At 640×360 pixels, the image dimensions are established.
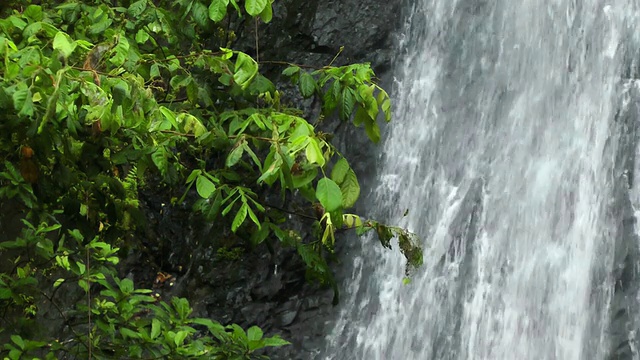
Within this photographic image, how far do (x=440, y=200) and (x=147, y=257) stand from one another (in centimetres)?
323

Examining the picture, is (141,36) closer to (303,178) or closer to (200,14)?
(200,14)

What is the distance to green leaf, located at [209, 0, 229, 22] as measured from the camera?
3.83 m

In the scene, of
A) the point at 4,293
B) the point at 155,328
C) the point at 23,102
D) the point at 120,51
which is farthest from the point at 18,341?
the point at 120,51

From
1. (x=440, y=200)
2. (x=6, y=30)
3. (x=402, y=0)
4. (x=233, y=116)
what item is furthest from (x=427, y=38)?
(x=6, y=30)

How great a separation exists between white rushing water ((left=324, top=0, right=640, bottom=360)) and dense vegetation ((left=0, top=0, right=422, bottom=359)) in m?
4.60

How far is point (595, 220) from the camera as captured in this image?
27.4 feet

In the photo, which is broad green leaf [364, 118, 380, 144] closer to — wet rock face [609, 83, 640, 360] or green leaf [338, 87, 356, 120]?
green leaf [338, 87, 356, 120]

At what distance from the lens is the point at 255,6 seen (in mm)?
3607

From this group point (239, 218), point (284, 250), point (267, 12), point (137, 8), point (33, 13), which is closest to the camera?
point (239, 218)

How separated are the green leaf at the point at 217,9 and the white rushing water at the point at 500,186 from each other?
5366mm

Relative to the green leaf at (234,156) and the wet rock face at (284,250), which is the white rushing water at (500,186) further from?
the green leaf at (234,156)

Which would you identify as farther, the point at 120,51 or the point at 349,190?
the point at 120,51

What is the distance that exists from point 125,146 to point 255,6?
0.84 m

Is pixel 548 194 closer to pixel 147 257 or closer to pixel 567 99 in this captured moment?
pixel 567 99
